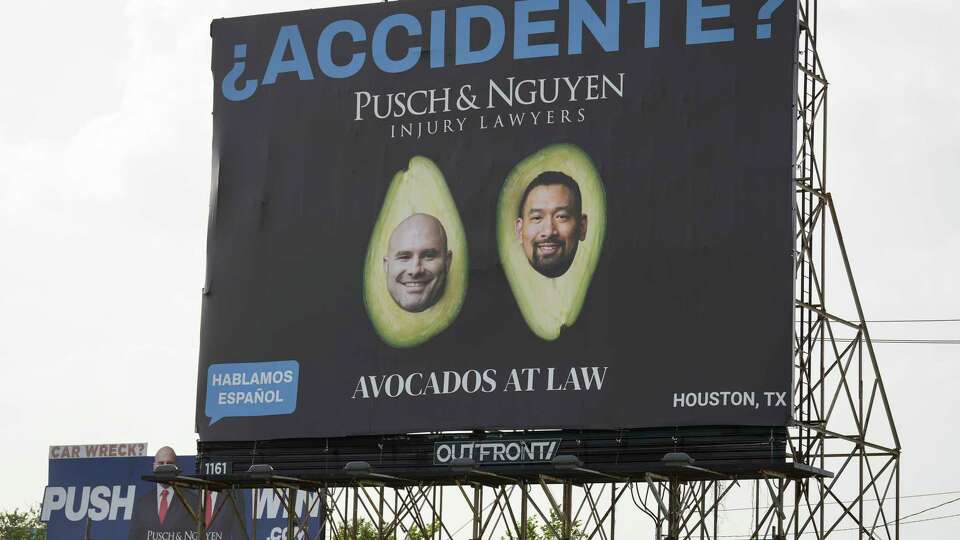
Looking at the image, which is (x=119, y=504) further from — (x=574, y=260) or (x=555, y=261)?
(x=574, y=260)

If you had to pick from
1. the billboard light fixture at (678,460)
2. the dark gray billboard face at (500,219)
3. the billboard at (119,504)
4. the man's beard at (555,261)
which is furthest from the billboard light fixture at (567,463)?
the billboard at (119,504)

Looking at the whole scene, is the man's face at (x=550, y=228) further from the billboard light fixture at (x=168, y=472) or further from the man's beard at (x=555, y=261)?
the billboard light fixture at (x=168, y=472)

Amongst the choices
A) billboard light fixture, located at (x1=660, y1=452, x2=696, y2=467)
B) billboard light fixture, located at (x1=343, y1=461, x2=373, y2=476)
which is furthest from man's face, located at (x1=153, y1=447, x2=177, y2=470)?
billboard light fixture, located at (x1=660, y1=452, x2=696, y2=467)

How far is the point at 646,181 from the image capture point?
2109 cm

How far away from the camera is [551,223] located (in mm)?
21562

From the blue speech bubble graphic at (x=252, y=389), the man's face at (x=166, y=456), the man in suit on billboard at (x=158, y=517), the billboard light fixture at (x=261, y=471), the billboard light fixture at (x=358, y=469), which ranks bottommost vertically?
the billboard light fixture at (x=358, y=469)

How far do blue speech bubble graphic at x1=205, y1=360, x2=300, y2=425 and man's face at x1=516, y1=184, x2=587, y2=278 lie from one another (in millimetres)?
3415

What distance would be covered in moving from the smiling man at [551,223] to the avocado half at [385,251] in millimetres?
879

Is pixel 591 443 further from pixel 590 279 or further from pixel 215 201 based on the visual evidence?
pixel 215 201

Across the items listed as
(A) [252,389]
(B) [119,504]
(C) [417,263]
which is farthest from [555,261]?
(B) [119,504]

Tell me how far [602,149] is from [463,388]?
133 inches

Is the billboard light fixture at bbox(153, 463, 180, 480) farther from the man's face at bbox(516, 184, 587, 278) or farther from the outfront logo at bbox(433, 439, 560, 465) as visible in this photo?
the man's face at bbox(516, 184, 587, 278)

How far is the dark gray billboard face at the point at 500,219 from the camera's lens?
20531 millimetres

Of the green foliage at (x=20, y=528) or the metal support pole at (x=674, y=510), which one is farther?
the green foliage at (x=20, y=528)
